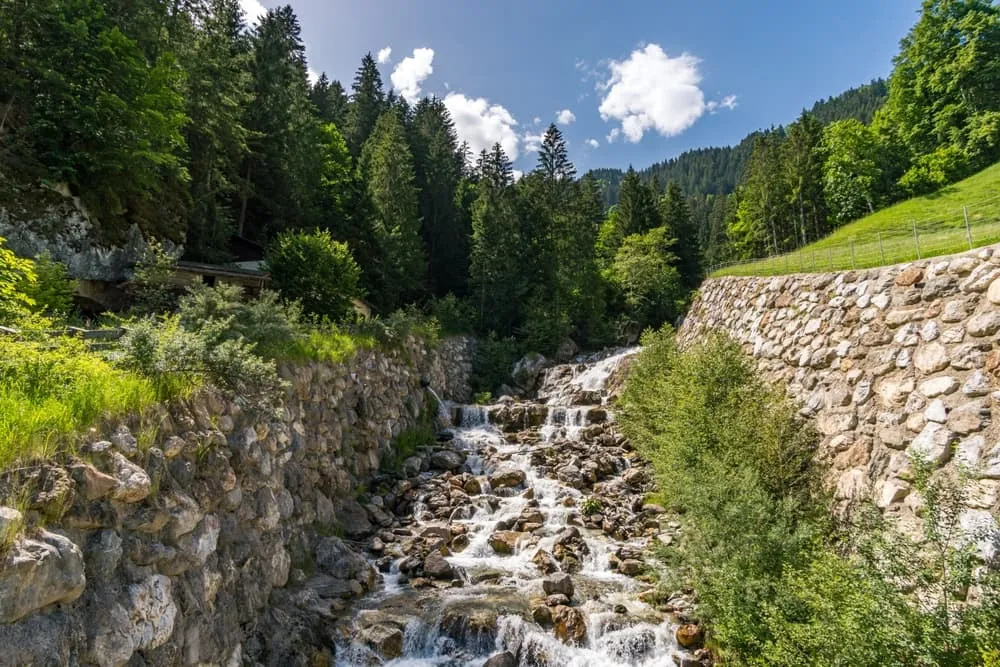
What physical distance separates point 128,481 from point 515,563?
28.0ft

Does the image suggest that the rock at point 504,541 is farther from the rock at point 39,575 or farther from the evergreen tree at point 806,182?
the evergreen tree at point 806,182

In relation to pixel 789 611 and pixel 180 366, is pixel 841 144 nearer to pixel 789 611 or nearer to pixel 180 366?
pixel 789 611

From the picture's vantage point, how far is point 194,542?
6.53 meters

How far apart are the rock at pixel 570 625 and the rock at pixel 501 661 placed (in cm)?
94

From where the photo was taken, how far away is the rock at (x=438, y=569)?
1078 centimetres

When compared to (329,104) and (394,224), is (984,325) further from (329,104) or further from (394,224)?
(329,104)

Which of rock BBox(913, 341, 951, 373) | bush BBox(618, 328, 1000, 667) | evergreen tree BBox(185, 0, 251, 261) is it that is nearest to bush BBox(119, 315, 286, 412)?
bush BBox(618, 328, 1000, 667)

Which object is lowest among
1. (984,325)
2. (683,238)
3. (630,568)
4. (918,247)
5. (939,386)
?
(630,568)

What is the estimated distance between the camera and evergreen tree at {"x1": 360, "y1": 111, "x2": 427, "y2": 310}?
3080 centimetres

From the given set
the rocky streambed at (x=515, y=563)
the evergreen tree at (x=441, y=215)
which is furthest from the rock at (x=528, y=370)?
the evergreen tree at (x=441, y=215)

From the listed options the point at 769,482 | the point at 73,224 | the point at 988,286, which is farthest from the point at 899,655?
the point at 73,224

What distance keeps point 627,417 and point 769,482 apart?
8.36 metres

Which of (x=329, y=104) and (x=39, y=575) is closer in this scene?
(x=39, y=575)

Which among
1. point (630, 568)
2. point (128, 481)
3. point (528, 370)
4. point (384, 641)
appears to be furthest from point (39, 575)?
point (528, 370)
